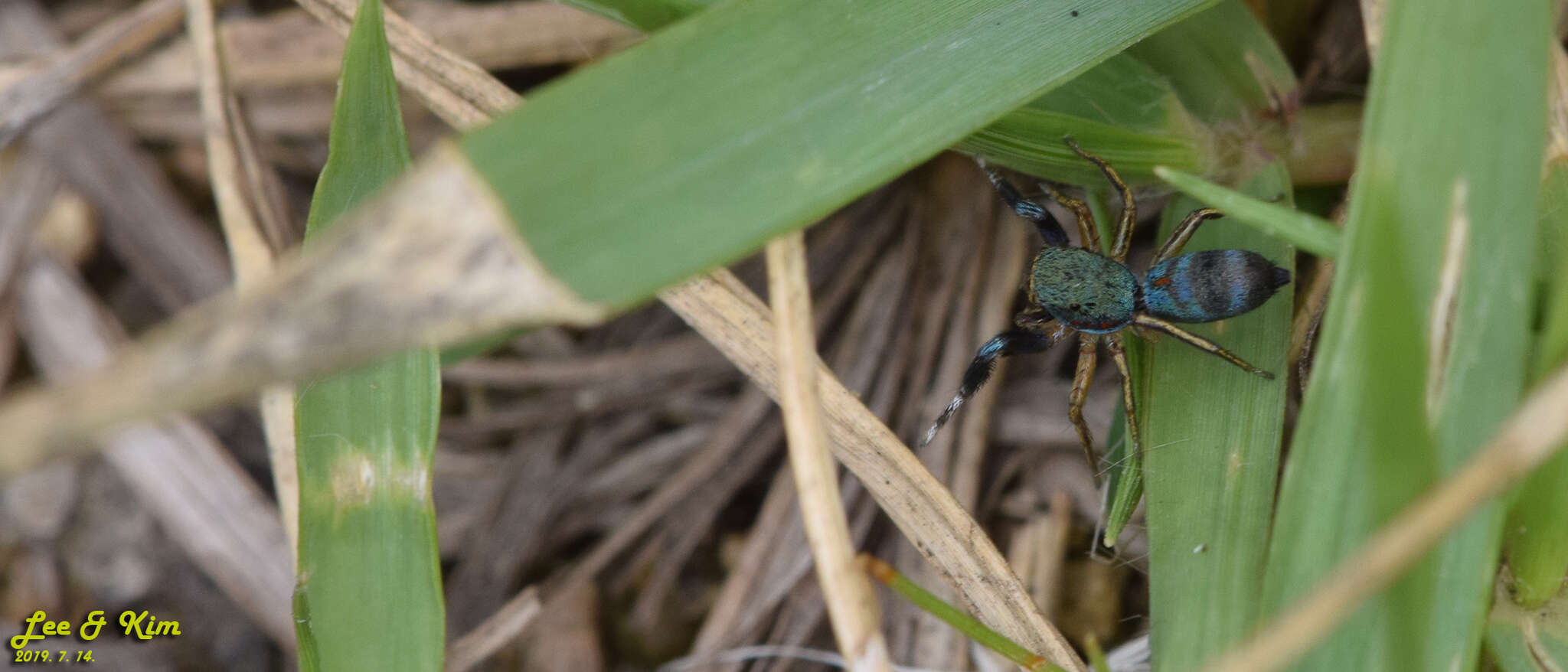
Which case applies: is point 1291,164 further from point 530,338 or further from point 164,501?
point 164,501

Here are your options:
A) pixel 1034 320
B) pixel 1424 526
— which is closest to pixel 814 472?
pixel 1424 526

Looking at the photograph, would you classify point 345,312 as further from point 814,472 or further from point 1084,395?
point 1084,395

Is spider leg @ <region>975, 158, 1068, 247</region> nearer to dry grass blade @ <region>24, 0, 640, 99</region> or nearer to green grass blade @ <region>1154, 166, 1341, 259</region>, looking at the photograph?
green grass blade @ <region>1154, 166, 1341, 259</region>

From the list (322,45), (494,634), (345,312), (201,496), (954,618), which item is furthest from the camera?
(322,45)

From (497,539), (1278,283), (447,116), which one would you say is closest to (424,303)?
(447,116)

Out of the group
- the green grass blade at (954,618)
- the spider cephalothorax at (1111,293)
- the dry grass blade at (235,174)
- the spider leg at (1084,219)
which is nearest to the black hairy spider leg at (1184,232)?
the spider cephalothorax at (1111,293)

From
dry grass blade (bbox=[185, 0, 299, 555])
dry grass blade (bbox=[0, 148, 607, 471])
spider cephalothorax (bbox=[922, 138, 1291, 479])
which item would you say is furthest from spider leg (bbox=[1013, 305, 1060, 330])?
dry grass blade (bbox=[185, 0, 299, 555])
